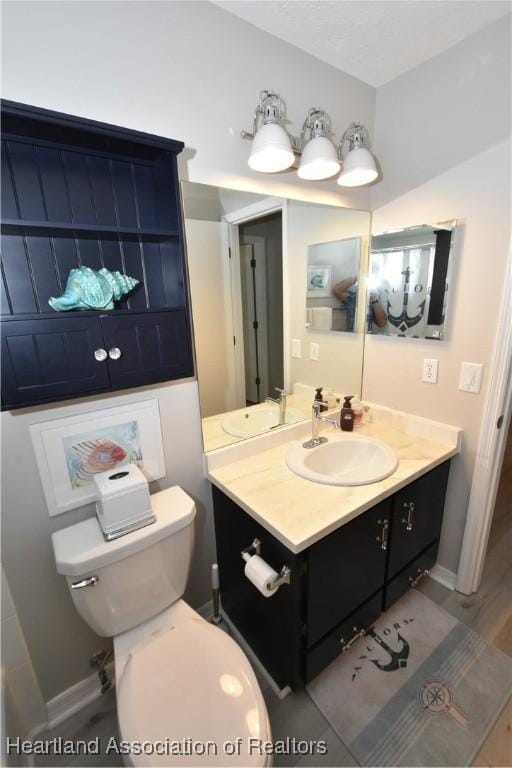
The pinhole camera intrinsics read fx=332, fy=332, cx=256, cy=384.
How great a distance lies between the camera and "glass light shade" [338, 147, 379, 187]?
4.36ft

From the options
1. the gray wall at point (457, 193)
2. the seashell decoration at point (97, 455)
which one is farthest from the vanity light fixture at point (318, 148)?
the seashell decoration at point (97, 455)

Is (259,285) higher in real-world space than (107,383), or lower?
higher

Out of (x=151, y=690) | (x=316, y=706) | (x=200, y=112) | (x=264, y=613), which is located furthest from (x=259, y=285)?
→ (x=316, y=706)

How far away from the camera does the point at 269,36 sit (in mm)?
1240

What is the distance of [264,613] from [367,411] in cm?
111

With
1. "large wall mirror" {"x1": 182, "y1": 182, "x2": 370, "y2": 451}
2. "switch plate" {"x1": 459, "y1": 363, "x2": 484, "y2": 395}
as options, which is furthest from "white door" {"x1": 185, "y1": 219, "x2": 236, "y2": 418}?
"switch plate" {"x1": 459, "y1": 363, "x2": 484, "y2": 395}

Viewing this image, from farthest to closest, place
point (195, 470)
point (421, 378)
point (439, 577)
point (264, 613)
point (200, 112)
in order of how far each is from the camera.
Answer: point (439, 577), point (421, 378), point (195, 470), point (264, 613), point (200, 112)

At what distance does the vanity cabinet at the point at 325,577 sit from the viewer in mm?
1120

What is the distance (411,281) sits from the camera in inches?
62.3

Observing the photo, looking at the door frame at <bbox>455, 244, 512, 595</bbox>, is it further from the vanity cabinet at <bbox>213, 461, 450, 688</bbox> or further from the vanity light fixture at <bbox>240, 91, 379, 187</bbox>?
the vanity light fixture at <bbox>240, 91, 379, 187</bbox>

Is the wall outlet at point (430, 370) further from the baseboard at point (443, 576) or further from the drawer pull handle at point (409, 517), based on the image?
the baseboard at point (443, 576)

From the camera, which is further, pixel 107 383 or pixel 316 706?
pixel 316 706

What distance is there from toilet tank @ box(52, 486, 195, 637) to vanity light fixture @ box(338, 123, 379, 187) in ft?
4.76

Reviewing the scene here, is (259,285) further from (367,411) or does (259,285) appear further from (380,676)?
(380,676)
